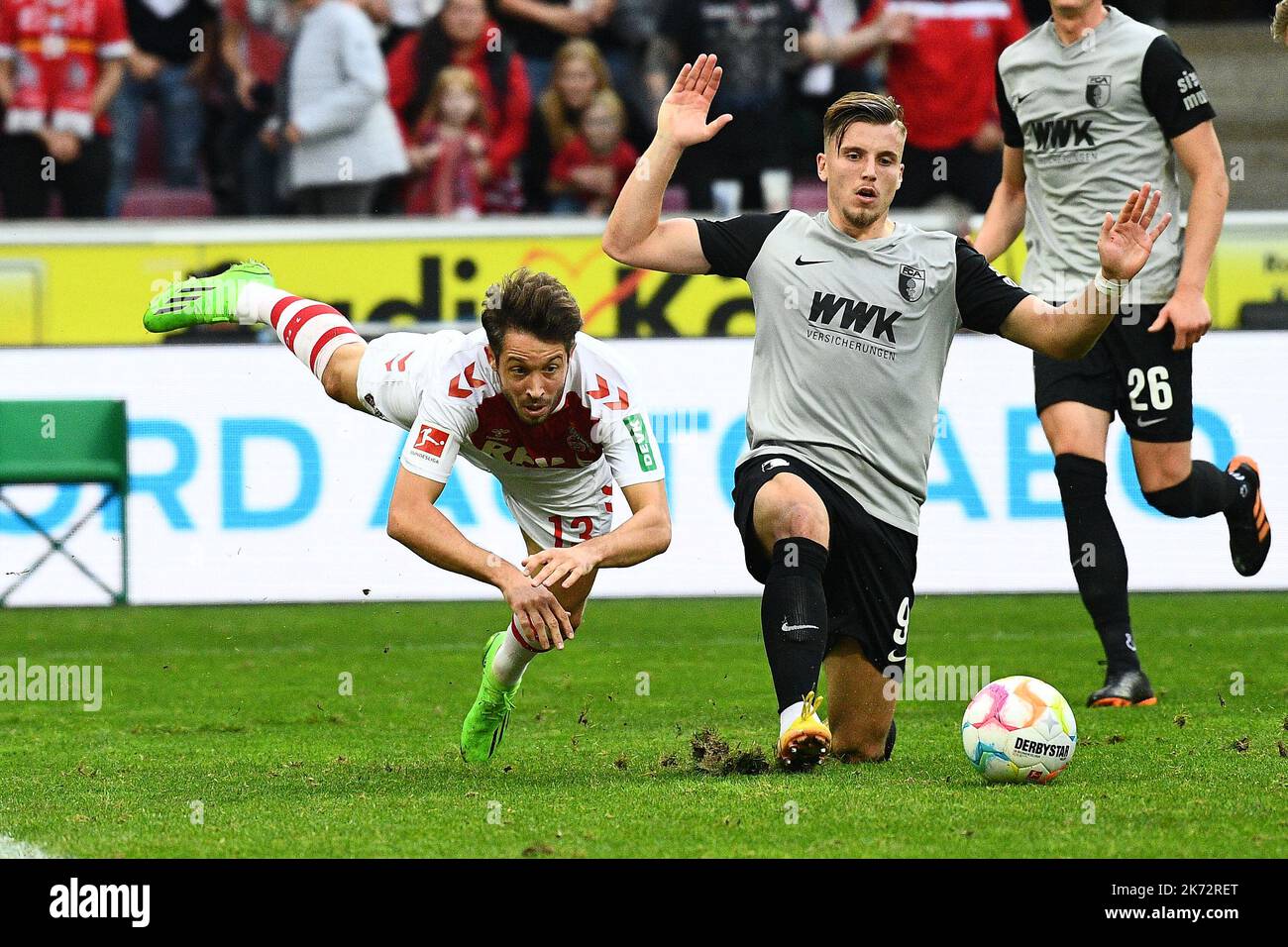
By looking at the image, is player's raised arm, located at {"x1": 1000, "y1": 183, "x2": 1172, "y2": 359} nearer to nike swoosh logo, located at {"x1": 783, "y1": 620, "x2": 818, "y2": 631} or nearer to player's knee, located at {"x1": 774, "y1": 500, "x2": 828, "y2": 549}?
player's knee, located at {"x1": 774, "y1": 500, "x2": 828, "y2": 549}

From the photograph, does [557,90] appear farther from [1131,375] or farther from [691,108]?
[691,108]

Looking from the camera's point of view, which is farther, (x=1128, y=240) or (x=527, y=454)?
(x=527, y=454)

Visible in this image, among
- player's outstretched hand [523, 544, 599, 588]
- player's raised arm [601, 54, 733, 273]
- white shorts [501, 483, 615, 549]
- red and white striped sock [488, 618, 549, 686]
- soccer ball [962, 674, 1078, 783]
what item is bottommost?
soccer ball [962, 674, 1078, 783]

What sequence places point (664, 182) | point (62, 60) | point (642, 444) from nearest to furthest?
point (664, 182) < point (642, 444) < point (62, 60)

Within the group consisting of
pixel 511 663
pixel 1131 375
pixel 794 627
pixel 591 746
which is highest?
pixel 1131 375

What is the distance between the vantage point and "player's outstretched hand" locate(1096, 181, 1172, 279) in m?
5.62

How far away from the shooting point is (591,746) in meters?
6.78

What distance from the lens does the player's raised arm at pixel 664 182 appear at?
592 centimetres

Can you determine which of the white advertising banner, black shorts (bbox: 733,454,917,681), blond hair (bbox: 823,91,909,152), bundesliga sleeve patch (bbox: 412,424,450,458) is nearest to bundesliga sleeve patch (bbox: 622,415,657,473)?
black shorts (bbox: 733,454,917,681)

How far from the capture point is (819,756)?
18.9 feet

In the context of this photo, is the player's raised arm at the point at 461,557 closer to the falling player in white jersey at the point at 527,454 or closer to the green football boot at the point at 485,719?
the falling player in white jersey at the point at 527,454

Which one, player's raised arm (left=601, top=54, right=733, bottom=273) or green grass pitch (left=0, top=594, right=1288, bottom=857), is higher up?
player's raised arm (left=601, top=54, right=733, bottom=273)

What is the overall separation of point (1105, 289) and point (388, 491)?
587 centimetres

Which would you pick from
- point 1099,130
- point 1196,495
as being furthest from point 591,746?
point 1099,130
